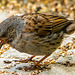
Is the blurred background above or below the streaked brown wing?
above

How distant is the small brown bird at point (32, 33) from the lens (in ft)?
13.6

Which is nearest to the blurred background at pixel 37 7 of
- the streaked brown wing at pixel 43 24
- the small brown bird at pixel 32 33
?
the streaked brown wing at pixel 43 24

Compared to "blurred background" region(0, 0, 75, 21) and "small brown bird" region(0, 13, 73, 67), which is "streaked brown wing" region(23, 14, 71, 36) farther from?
"blurred background" region(0, 0, 75, 21)

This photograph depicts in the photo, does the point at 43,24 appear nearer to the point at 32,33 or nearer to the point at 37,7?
the point at 32,33

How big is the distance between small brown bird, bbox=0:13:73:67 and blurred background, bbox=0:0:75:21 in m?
4.12

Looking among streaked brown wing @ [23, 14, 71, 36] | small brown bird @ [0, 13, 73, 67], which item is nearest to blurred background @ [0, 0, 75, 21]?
streaked brown wing @ [23, 14, 71, 36]

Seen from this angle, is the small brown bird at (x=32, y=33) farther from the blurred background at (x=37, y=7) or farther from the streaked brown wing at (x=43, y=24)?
the blurred background at (x=37, y=7)

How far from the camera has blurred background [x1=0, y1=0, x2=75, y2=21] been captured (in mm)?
8844

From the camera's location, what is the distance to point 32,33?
4.21m

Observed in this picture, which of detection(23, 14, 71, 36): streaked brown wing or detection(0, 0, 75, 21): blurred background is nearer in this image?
detection(23, 14, 71, 36): streaked brown wing

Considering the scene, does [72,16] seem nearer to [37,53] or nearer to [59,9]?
[59,9]

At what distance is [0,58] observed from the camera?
16.8 ft

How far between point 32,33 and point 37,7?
5.13m

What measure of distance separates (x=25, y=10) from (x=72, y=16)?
6.94ft
